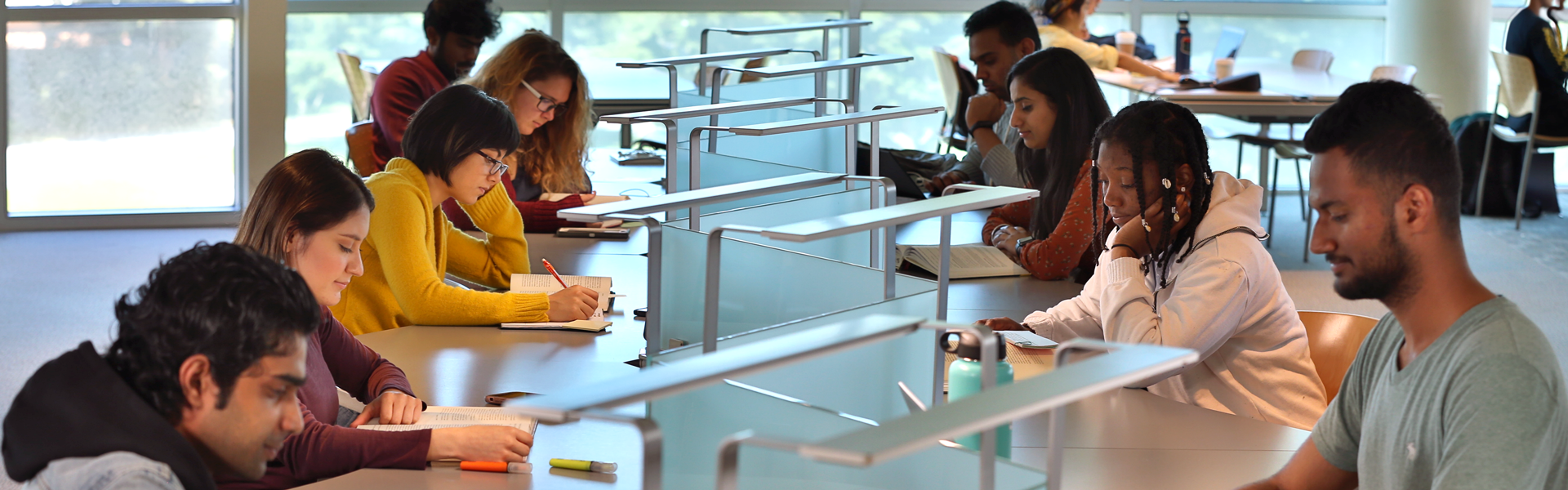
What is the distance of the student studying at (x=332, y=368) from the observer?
151cm

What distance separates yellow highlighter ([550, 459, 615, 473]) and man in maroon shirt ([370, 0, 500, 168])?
89.2 inches

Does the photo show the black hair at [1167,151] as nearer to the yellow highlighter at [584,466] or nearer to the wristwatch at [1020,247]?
the wristwatch at [1020,247]

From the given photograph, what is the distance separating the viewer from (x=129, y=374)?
109cm

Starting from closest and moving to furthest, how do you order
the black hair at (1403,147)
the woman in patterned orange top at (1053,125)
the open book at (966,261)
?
1. the black hair at (1403,147)
2. the open book at (966,261)
3. the woman in patterned orange top at (1053,125)

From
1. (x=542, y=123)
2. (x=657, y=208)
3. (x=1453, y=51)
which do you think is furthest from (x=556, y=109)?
(x=1453, y=51)

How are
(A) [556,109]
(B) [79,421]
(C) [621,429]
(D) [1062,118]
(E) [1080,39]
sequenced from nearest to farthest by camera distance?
(B) [79,421] < (C) [621,429] < (D) [1062,118] < (A) [556,109] < (E) [1080,39]

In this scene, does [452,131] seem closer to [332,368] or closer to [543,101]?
[332,368]

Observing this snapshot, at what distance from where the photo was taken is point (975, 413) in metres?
0.81

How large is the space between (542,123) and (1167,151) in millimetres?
Answer: 1813

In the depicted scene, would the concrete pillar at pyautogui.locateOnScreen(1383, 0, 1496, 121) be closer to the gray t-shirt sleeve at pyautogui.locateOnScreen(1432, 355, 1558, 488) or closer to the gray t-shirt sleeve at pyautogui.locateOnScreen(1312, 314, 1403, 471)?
the gray t-shirt sleeve at pyautogui.locateOnScreen(1312, 314, 1403, 471)

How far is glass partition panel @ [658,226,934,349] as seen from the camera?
1.89m

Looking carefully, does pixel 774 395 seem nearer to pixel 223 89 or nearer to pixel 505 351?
pixel 505 351

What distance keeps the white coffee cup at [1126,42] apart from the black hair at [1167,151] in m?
4.32

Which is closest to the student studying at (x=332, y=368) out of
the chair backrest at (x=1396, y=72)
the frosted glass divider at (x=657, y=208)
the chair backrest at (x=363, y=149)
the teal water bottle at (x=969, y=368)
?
the frosted glass divider at (x=657, y=208)
